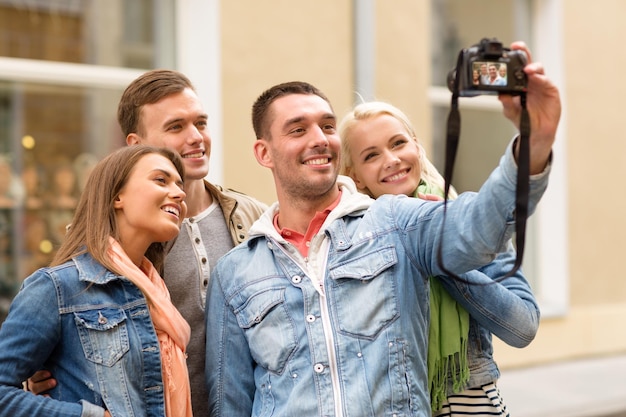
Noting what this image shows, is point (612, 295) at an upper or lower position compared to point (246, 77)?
lower

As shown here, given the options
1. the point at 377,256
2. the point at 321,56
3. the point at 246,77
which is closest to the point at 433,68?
the point at 321,56

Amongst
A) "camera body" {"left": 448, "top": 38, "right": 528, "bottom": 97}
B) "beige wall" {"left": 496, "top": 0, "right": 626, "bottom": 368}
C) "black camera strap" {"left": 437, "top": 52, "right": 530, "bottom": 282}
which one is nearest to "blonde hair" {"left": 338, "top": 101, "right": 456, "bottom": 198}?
"black camera strap" {"left": 437, "top": 52, "right": 530, "bottom": 282}

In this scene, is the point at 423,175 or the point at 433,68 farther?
the point at 433,68

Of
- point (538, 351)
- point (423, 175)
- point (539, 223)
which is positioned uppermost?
point (423, 175)

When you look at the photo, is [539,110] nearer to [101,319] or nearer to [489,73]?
[489,73]

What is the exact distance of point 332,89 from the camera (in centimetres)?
746

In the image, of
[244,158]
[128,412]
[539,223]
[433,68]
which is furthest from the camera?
[539,223]

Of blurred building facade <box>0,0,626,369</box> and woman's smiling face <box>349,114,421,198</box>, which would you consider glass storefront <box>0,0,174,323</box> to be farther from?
woman's smiling face <box>349,114,421,198</box>

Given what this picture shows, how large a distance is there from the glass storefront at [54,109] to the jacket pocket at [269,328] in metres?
4.01

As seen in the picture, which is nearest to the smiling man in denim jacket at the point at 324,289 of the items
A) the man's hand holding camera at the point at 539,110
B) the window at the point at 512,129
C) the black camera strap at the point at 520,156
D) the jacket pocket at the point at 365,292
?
the jacket pocket at the point at 365,292

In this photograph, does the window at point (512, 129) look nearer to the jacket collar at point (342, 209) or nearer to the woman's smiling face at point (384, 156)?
the woman's smiling face at point (384, 156)

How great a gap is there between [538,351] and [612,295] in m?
1.40

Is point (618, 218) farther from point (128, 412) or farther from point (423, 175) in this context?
point (128, 412)

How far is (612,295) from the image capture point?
9.81 m
